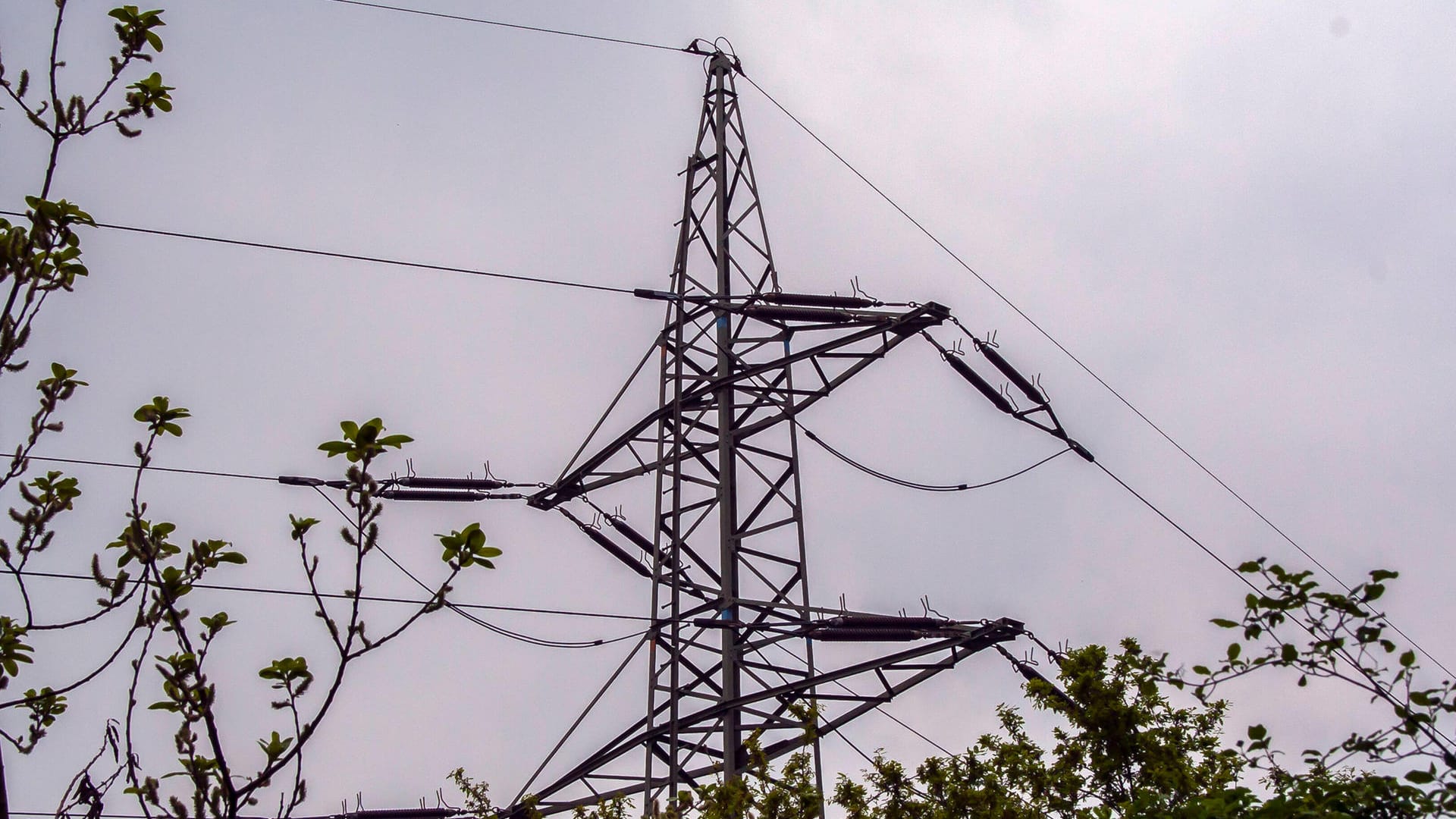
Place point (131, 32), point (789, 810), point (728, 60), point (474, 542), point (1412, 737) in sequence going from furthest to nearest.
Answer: point (728, 60) → point (789, 810) → point (1412, 737) → point (131, 32) → point (474, 542)

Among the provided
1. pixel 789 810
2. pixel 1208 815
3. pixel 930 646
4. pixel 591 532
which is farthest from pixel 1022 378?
pixel 1208 815

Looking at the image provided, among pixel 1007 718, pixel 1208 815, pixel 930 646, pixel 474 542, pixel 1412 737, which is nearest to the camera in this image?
pixel 474 542

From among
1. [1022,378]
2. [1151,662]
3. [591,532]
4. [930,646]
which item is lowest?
[1151,662]

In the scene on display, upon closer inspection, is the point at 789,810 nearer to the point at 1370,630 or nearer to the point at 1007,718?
the point at 1007,718

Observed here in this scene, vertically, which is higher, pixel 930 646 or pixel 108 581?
pixel 930 646

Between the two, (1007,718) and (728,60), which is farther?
(728,60)

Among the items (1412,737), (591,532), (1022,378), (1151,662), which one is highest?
(1022,378)

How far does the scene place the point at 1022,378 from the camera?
18266 millimetres

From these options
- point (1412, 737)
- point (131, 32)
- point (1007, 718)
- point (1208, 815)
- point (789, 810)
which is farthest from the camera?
point (1007, 718)

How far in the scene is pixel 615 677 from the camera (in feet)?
52.1

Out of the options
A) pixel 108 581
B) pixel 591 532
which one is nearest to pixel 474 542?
pixel 108 581

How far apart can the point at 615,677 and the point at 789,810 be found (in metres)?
5.87

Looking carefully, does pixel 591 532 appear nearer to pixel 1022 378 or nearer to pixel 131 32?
pixel 1022 378

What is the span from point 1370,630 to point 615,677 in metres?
10.3
